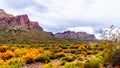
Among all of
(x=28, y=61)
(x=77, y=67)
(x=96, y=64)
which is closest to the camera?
(x=77, y=67)

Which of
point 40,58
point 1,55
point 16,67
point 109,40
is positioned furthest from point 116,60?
point 1,55

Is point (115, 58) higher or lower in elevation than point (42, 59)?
higher

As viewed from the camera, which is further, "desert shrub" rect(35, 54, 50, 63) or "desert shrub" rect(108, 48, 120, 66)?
"desert shrub" rect(35, 54, 50, 63)

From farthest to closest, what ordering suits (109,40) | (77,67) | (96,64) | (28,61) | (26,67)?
(28,61) < (26,67) < (109,40) < (96,64) < (77,67)

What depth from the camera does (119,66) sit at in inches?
713

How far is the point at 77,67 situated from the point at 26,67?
20.0ft

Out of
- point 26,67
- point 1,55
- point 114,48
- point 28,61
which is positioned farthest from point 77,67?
point 1,55

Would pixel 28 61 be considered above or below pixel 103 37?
below

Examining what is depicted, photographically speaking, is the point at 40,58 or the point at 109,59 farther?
the point at 40,58

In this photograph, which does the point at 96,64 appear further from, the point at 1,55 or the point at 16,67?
the point at 1,55

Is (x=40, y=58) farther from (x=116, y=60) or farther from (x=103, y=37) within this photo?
(x=116, y=60)

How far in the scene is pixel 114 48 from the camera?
773 inches

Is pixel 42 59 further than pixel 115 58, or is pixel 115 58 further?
pixel 42 59

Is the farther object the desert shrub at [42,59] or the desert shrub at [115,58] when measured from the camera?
the desert shrub at [42,59]
